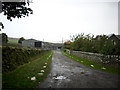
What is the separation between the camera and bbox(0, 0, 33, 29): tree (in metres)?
4.26

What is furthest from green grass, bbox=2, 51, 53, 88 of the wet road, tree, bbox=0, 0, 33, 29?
tree, bbox=0, 0, 33, 29

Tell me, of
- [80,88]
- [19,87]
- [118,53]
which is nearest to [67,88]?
[80,88]

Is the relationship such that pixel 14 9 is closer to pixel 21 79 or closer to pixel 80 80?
pixel 21 79

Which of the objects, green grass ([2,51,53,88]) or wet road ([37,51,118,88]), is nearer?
green grass ([2,51,53,88])

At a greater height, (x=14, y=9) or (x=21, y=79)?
(x=14, y=9)

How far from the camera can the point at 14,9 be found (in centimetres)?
442

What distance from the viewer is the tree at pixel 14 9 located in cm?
426

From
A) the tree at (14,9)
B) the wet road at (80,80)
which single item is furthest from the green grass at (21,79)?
the tree at (14,9)

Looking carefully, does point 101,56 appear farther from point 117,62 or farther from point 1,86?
point 1,86

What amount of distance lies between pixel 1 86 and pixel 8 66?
2374mm

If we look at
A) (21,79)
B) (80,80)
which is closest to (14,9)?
(21,79)

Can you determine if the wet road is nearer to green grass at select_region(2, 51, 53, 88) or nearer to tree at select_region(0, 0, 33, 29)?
green grass at select_region(2, 51, 53, 88)

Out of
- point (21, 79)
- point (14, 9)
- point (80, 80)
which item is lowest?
point (80, 80)

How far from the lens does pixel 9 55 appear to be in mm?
6293
